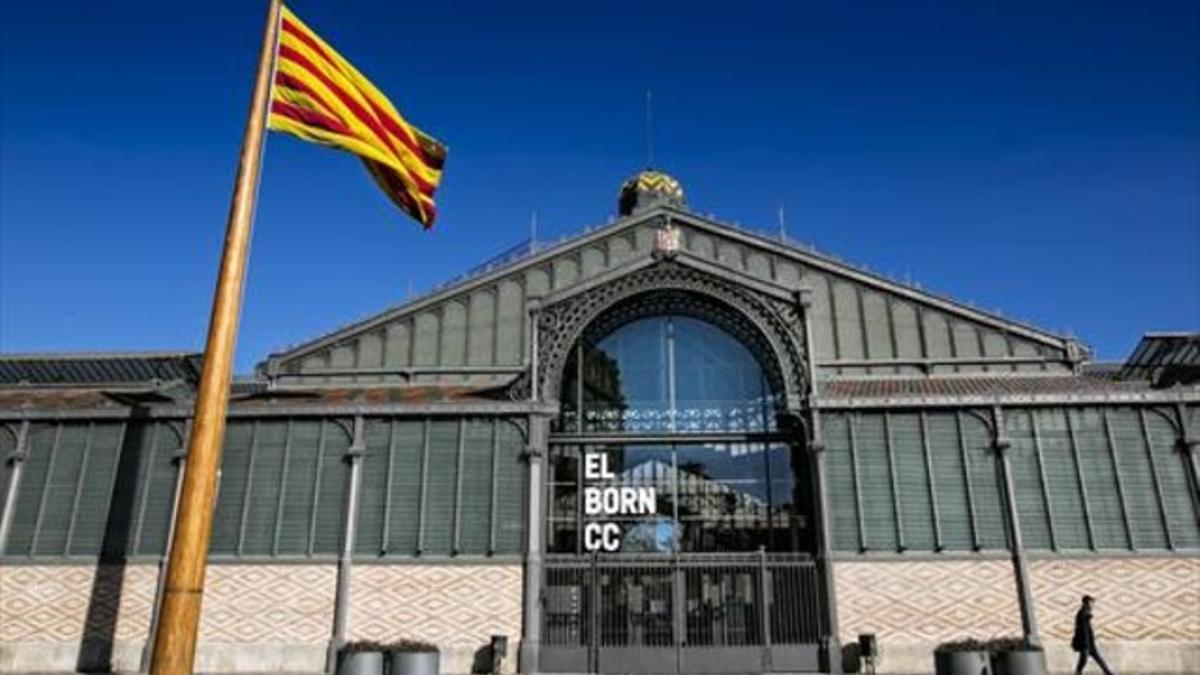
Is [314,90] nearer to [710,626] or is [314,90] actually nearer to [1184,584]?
[710,626]

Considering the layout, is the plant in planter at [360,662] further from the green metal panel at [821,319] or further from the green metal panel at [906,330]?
the green metal panel at [906,330]

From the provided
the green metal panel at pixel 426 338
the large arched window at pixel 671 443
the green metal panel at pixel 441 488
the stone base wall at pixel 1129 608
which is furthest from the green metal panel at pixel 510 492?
the stone base wall at pixel 1129 608

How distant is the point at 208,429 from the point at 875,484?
19.0m

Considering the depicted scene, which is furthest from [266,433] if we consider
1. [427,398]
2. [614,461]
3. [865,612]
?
[865,612]

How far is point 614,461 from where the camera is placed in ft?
83.3

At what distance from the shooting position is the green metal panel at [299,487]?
23.9 metres

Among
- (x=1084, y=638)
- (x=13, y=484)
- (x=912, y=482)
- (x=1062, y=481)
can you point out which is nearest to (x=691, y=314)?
(x=912, y=482)

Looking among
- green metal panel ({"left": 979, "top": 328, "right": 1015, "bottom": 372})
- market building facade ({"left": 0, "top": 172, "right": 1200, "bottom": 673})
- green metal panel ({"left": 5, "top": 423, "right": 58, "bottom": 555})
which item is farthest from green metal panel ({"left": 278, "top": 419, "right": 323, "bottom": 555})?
green metal panel ({"left": 979, "top": 328, "right": 1015, "bottom": 372})

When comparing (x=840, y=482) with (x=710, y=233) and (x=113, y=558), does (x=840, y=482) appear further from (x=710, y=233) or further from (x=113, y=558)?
(x=113, y=558)

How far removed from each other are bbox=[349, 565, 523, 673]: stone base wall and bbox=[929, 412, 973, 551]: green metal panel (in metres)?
11.5

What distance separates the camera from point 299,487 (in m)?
24.5

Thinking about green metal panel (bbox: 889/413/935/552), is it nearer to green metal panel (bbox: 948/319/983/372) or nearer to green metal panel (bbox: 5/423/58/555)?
green metal panel (bbox: 948/319/983/372)

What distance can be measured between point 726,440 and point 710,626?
533 centimetres

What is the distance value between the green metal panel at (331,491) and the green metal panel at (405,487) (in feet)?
4.52
